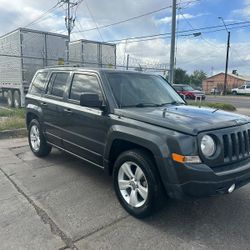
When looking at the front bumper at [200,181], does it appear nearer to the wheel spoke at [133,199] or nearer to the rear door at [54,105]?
the wheel spoke at [133,199]

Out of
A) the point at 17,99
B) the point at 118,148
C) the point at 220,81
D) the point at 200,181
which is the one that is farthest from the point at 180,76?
the point at 200,181

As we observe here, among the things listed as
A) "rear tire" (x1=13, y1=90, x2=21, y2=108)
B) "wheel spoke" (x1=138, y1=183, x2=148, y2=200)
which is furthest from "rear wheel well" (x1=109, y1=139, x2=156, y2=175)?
"rear tire" (x1=13, y1=90, x2=21, y2=108)

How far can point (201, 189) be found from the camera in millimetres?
2842

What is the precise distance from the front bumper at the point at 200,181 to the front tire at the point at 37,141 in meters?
3.43

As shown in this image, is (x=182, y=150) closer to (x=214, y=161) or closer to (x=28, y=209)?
(x=214, y=161)

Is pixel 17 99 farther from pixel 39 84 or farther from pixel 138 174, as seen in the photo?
pixel 138 174

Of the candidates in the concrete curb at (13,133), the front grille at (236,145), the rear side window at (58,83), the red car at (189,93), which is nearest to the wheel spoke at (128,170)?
the front grille at (236,145)

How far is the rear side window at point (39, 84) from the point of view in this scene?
553 cm

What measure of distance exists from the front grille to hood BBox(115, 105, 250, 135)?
5.2 inches

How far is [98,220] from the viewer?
3316 mm

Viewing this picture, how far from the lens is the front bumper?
2818 mm

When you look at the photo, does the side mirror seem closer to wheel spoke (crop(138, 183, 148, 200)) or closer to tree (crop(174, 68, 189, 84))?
wheel spoke (crop(138, 183, 148, 200))

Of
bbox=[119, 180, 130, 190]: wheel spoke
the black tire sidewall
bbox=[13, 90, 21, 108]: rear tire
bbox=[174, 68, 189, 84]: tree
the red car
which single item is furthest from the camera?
bbox=[174, 68, 189, 84]: tree

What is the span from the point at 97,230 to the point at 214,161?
1.53 meters
